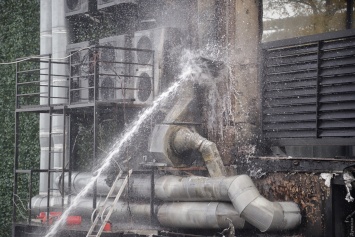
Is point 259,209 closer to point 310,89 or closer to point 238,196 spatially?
point 238,196

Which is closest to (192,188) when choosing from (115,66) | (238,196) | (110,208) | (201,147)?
(201,147)

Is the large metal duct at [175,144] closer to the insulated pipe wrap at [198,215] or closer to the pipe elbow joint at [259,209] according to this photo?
the insulated pipe wrap at [198,215]

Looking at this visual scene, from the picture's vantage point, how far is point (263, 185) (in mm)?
13258

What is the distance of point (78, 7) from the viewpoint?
17766mm

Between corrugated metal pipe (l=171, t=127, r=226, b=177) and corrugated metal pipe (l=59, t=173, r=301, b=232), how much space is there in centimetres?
49

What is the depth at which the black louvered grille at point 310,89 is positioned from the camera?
12688 mm

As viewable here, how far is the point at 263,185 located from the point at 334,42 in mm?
2717

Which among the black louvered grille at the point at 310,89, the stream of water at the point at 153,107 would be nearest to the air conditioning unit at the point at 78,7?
the stream of water at the point at 153,107

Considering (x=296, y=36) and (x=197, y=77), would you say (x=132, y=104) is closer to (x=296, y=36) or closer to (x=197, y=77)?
(x=197, y=77)

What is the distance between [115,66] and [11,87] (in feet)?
15.7

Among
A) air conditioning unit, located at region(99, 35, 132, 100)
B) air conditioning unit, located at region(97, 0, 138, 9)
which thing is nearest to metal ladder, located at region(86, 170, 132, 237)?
air conditioning unit, located at region(99, 35, 132, 100)

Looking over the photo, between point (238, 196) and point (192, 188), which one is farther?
point (192, 188)

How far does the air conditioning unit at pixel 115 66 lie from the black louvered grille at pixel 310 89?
327 cm

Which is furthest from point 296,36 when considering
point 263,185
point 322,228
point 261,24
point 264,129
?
point 322,228
